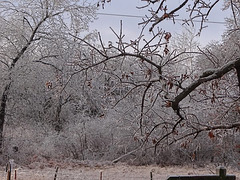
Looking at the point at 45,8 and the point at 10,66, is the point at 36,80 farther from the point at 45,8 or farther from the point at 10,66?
the point at 45,8

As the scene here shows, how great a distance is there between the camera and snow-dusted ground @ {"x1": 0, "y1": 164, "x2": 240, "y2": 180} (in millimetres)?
8469

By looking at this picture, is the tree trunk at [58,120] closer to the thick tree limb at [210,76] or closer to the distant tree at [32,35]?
the distant tree at [32,35]

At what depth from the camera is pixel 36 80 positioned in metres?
12.0

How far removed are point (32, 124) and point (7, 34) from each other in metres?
2.81

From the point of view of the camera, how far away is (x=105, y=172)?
31.5 ft

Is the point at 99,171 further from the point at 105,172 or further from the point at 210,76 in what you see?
the point at 210,76

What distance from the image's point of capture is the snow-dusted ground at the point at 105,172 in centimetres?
847

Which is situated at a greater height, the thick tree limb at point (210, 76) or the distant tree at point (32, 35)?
the distant tree at point (32, 35)

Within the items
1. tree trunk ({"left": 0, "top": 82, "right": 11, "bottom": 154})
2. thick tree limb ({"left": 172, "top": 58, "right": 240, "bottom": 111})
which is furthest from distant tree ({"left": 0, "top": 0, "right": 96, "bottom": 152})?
thick tree limb ({"left": 172, "top": 58, "right": 240, "bottom": 111})

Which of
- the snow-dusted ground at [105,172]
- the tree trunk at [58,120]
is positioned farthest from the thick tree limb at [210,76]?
the tree trunk at [58,120]

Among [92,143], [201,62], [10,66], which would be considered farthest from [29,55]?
[201,62]

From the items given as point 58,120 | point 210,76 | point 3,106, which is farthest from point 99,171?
point 210,76

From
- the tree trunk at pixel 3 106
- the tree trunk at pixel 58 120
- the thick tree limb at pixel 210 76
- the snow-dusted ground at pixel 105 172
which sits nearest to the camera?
the thick tree limb at pixel 210 76

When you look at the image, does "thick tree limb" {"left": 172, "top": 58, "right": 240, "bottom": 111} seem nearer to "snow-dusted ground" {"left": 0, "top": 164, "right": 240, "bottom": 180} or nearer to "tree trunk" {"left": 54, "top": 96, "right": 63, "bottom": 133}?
"snow-dusted ground" {"left": 0, "top": 164, "right": 240, "bottom": 180}
